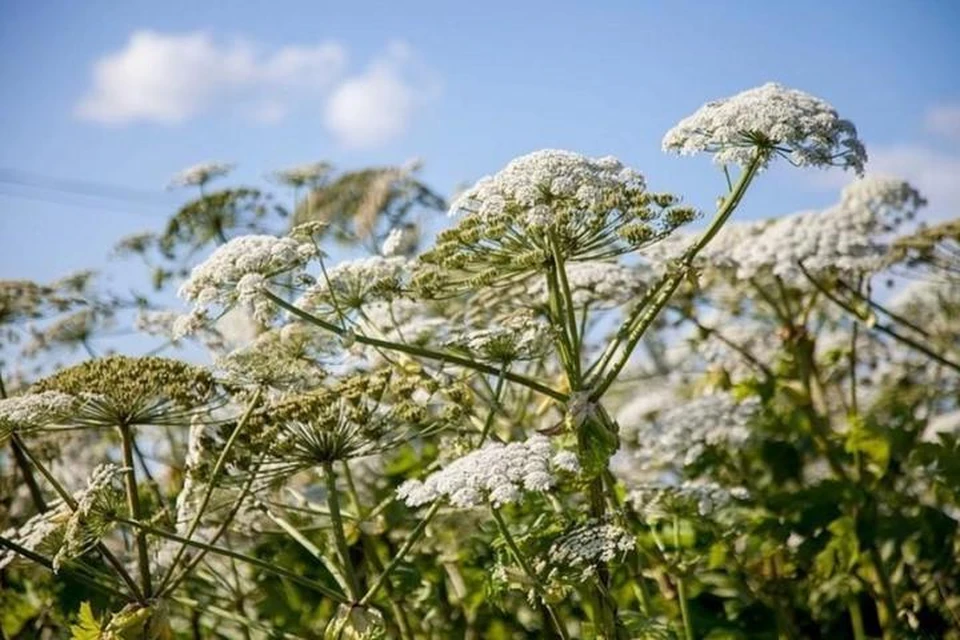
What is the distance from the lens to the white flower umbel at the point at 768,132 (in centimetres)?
380

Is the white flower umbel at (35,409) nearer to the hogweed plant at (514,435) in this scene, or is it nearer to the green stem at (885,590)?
the hogweed plant at (514,435)

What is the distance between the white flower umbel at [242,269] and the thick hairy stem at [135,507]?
1.97 feet

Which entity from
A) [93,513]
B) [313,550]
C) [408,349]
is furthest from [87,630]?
[408,349]

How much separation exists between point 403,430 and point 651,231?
3.78ft

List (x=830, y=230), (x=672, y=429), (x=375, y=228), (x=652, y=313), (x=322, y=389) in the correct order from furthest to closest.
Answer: (x=375, y=228), (x=830, y=230), (x=672, y=429), (x=322, y=389), (x=652, y=313)

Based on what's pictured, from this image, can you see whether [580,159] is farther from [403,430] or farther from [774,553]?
[774,553]

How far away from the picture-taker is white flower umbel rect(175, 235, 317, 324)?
153 inches

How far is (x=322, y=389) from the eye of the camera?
4.14 metres

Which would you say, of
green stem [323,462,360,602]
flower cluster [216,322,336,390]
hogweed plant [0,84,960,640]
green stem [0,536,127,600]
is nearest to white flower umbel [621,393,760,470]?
hogweed plant [0,84,960,640]

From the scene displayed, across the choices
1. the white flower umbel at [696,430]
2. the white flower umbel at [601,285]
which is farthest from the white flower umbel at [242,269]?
the white flower umbel at [696,430]

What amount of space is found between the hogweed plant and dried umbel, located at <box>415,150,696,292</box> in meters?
0.01

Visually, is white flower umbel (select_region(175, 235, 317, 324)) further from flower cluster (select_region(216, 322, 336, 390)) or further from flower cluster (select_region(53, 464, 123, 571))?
flower cluster (select_region(53, 464, 123, 571))

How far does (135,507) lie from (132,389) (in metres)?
0.44

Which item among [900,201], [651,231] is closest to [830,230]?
[900,201]
